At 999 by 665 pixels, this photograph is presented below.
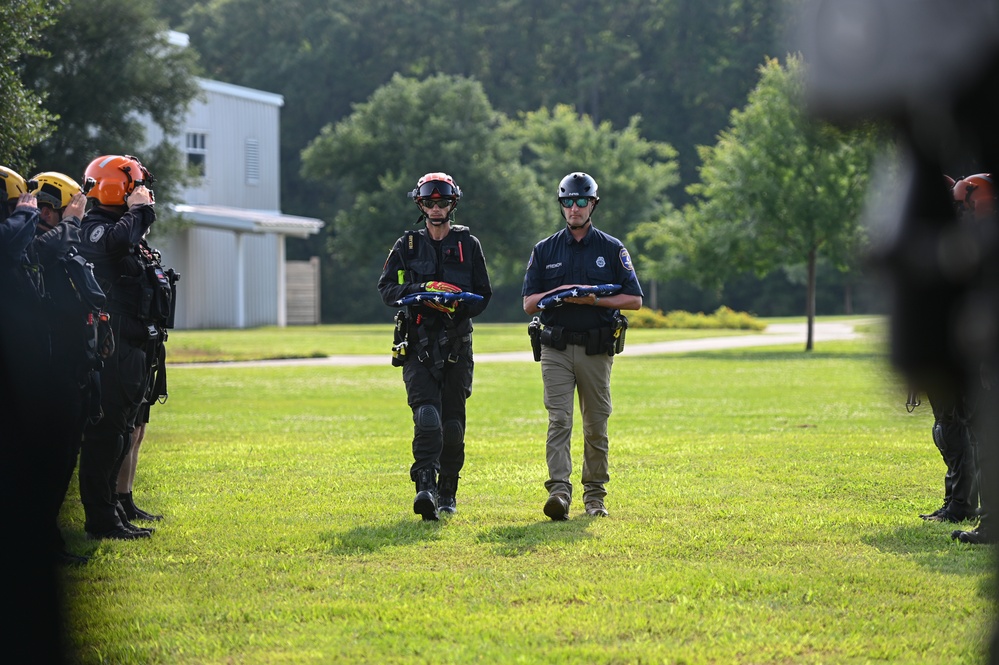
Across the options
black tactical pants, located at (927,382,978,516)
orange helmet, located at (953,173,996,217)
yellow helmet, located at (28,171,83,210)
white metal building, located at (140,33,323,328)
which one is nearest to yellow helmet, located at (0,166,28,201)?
yellow helmet, located at (28,171,83,210)

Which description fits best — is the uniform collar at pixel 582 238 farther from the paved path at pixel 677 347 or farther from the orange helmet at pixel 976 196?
the paved path at pixel 677 347

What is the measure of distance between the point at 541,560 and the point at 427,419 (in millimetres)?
1820

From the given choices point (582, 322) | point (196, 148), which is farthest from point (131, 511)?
point (196, 148)

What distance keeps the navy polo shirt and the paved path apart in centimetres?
1242

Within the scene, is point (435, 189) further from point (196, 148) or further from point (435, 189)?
point (196, 148)

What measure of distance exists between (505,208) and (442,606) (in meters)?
Answer: 52.8

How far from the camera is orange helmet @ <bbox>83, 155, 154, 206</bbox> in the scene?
7988 millimetres

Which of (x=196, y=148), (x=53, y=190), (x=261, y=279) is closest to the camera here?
(x=53, y=190)

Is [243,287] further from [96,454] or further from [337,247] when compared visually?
[96,454]

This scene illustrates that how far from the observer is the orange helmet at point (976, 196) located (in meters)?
1.48

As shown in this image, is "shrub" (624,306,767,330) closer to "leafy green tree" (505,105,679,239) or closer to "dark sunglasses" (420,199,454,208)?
"leafy green tree" (505,105,679,239)

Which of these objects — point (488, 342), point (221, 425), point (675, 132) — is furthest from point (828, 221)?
point (675, 132)

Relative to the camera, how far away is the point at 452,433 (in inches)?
348

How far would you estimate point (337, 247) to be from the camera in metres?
59.0
